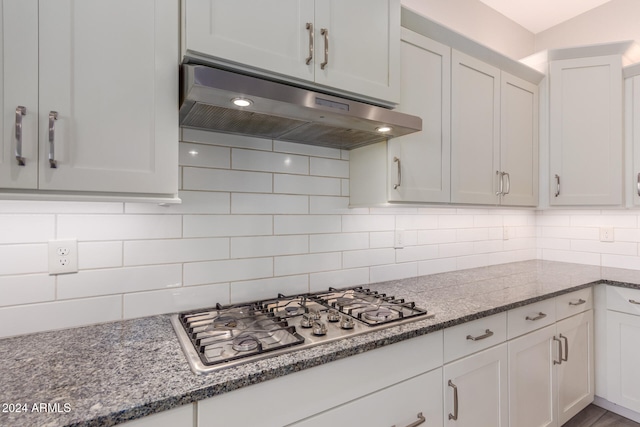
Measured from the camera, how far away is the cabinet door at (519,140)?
2098 millimetres

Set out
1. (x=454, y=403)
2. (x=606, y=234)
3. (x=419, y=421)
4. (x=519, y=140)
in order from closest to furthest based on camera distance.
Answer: (x=419, y=421), (x=454, y=403), (x=519, y=140), (x=606, y=234)

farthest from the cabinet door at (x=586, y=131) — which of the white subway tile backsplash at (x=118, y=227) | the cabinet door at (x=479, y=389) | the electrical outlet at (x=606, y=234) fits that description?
the white subway tile backsplash at (x=118, y=227)

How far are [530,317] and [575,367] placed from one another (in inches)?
26.9

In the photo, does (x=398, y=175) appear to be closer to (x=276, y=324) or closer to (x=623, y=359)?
(x=276, y=324)

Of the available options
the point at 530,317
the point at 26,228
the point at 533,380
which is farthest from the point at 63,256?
the point at 533,380

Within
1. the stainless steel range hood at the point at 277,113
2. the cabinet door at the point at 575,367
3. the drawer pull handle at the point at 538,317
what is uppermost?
the stainless steel range hood at the point at 277,113

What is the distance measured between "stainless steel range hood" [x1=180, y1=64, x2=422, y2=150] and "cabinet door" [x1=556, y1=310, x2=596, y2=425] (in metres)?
1.52

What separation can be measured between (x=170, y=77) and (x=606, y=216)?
2.97 m

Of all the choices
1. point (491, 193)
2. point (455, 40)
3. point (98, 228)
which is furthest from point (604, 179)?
point (98, 228)

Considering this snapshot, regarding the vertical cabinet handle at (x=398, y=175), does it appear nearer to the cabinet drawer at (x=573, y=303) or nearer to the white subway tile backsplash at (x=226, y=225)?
the white subway tile backsplash at (x=226, y=225)

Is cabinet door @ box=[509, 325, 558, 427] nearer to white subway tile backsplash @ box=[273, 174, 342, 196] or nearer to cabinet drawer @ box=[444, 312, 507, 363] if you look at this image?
cabinet drawer @ box=[444, 312, 507, 363]

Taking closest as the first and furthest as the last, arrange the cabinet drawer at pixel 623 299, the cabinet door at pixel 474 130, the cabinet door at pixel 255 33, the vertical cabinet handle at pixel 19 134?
the vertical cabinet handle at pixel 19 134
the cabinet door at pixel 255 33
the cabinet door at pixel 474 130
the cabinet drawer at pixel 623 299

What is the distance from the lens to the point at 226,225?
1455 mm

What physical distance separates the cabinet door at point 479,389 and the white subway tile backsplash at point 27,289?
57.3 inches
